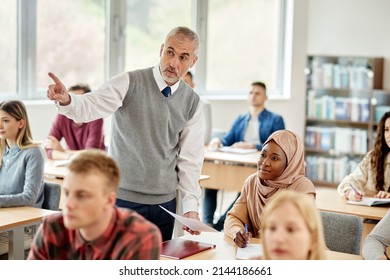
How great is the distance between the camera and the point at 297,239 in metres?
1.76

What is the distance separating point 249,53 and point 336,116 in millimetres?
1299

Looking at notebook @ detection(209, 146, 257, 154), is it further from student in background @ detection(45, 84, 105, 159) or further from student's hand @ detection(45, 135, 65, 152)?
student's hand @ detection(45, 135, 65, 152)

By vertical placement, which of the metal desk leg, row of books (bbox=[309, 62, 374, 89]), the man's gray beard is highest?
row of books (bbox=[309, 62, 374, 89])

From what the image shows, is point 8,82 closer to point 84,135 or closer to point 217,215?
point 84,135

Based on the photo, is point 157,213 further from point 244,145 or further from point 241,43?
point 241,43

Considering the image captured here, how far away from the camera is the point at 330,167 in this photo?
28.7ft

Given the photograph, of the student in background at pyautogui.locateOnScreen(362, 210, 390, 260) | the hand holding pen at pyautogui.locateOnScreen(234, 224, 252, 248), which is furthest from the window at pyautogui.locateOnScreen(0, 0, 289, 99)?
the student in background at pyautogui.locateOnScreen(362, 210, 390, 260)

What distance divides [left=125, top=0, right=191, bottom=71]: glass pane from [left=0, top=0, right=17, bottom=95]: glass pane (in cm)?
132

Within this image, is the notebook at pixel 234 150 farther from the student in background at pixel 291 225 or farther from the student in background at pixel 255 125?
the student in background at pixel 291 225

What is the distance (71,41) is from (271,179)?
13.0 feet

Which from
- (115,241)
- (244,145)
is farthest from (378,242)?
(244,145)

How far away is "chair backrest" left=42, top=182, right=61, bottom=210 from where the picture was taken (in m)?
4.05

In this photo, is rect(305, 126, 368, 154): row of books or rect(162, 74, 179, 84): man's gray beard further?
rect(305, 126, 368, 154): row of books

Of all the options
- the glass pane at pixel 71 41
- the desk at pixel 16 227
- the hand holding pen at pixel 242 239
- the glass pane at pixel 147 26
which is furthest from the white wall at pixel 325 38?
the hand holding pen at pixel 242 239
